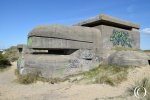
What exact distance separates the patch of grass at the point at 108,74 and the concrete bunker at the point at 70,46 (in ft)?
1.38

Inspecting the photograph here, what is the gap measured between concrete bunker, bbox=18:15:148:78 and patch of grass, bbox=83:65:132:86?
421mm

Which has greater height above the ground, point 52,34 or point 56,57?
point 52,34

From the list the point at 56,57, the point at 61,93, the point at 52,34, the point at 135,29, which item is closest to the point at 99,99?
the point at 61,93

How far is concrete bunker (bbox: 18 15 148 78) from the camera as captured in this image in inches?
321

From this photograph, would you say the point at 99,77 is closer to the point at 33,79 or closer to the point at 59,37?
the point at 59,37

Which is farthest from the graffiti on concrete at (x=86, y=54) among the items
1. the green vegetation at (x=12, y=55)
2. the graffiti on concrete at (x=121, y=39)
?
the green vegetation at (x=12, y=55)

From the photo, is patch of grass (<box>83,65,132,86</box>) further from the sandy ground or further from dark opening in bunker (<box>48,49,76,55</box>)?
dark opening in bunker (<box>48,49,76,55</box>)

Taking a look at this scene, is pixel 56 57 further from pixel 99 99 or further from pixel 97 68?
pixel 99 99

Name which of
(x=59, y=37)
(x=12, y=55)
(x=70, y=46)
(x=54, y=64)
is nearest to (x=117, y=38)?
(x=70, y=46)

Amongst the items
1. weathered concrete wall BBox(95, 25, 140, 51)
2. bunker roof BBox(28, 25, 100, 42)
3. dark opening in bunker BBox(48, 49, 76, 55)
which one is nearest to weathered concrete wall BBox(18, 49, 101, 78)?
dark opening in bunker BBox(48, 49, 76, 55)

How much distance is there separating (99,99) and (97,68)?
3.04m

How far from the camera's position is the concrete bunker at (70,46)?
321 inches

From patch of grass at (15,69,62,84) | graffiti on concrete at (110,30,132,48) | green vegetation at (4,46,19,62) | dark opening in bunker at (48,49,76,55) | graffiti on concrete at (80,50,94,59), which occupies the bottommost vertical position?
patch of grass at (15,69,62,84)

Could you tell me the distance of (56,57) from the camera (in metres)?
8.25
